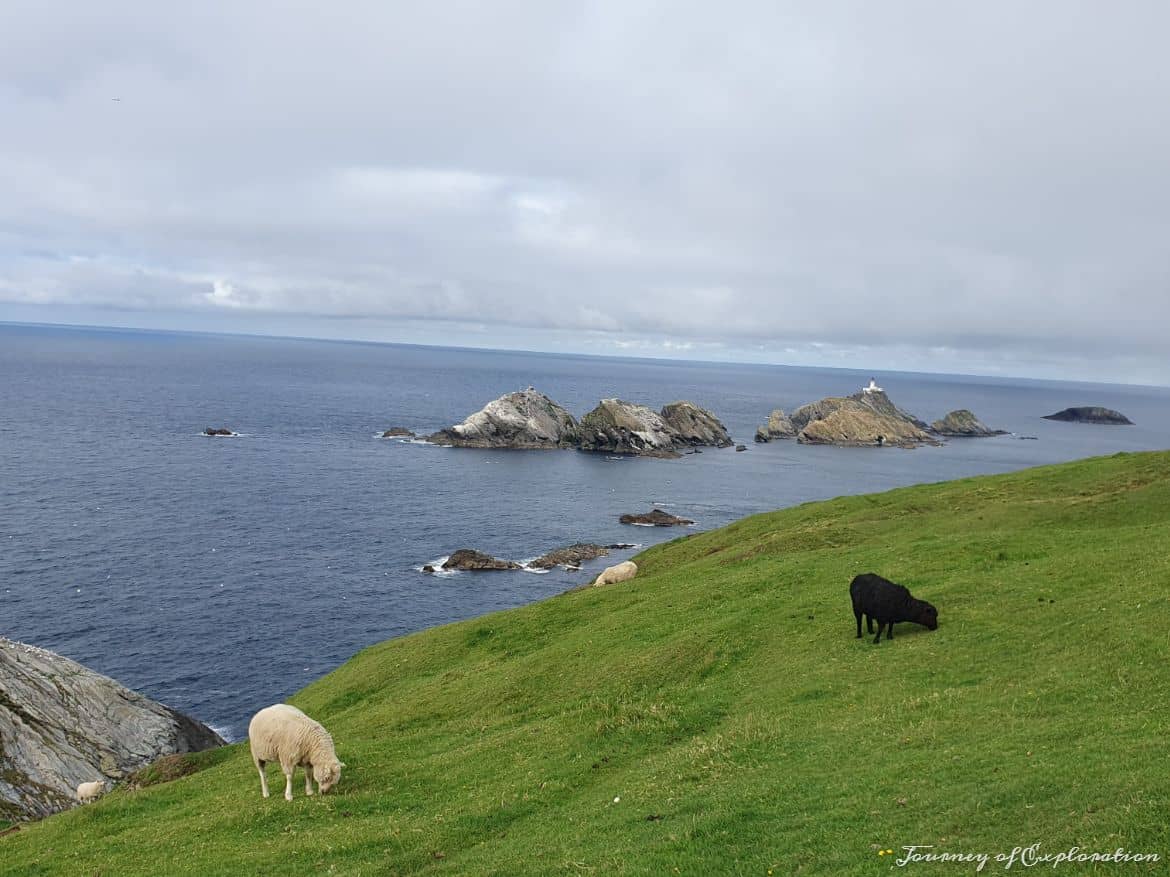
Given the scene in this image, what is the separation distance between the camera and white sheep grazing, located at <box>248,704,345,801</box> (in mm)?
24047

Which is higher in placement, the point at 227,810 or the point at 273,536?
the point at 227,810

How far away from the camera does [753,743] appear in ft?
75.5

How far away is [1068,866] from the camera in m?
12.7

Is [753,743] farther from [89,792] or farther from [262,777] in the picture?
[89,792]

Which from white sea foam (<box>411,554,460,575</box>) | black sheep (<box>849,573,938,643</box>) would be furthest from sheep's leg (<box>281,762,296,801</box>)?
white sea foam (<box>411,554,460,575</box>)

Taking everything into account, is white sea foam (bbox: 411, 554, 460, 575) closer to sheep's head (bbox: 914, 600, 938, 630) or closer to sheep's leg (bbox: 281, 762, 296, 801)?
sheep's leg (bbox: 281, 762, 296, 801)

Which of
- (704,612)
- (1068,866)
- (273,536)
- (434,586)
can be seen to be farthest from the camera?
(273,536)

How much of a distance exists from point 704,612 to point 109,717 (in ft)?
111

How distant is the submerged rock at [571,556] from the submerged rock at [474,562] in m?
3.34

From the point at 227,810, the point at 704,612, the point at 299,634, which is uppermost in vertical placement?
the point at 704,612

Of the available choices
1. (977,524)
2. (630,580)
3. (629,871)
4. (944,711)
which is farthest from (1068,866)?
(630,580)

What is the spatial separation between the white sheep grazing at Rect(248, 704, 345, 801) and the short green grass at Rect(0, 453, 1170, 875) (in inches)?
29.7

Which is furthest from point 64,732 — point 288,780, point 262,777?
point 288,780

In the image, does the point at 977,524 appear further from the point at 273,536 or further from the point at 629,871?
the point at 273,536
